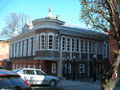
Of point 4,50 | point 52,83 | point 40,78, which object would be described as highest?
point 4,50

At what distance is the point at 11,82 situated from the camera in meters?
8.92

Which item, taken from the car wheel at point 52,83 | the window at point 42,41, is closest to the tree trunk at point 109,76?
the car wheel at point 52,83

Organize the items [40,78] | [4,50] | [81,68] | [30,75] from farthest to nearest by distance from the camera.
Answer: [4,50] → [81,68] → [40,78] → [30,75]

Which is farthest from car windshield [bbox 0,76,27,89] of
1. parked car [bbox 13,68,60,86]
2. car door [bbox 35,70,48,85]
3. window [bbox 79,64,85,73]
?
window [bbox 79,64,85,73]

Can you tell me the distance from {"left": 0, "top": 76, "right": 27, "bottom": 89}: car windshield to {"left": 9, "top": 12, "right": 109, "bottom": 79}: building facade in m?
21.4

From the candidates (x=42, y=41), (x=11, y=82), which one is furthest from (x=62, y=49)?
(x=11, y=82)

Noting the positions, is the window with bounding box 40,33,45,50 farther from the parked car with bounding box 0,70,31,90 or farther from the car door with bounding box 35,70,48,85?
the parked car with bounding box 0,70,31,90

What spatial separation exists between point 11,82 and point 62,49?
980 inches

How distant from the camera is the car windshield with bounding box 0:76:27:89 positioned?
28.5ft

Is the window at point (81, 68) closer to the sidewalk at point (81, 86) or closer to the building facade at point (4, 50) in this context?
the sidewalk at point (81, 86)

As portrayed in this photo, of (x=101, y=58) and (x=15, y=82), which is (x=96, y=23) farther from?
(x=101, y=58)

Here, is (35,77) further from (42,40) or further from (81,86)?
(42,40)

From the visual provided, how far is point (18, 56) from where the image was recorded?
1686 inches

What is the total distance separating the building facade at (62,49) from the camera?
32.4 metres
